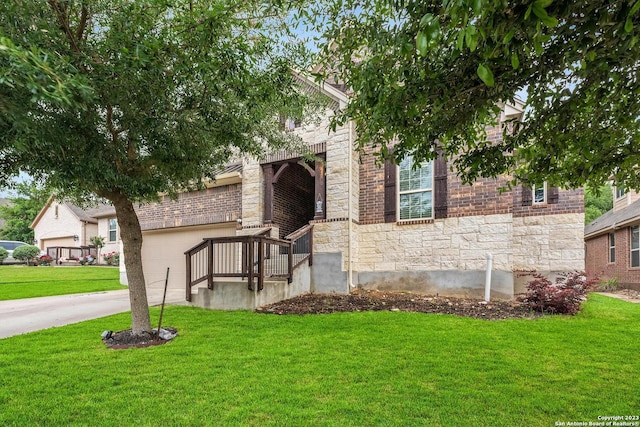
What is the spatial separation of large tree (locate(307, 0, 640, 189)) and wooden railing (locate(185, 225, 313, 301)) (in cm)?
402

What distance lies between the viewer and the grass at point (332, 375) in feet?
9.68

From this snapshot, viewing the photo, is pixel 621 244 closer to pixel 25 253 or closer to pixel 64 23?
pixel 64 23

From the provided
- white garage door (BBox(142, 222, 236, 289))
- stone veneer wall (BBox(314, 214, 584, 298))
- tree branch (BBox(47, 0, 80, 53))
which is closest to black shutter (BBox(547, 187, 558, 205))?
stone veneer wall (BBox(314, 214, 584, 298))

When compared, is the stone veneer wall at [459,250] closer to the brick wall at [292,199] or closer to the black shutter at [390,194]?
the black shutter at [390,194]

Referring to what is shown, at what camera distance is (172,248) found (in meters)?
12.3

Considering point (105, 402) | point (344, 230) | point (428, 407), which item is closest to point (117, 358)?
point (105, 402)

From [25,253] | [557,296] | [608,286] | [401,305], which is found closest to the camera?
[557,296]

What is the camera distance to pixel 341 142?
363 inches

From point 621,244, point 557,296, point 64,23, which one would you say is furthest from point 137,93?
point 621,244

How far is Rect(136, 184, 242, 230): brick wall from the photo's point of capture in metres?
10.9

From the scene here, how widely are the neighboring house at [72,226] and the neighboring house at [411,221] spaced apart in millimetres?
15005

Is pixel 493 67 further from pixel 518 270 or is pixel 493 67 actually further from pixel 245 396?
pixel 518 270

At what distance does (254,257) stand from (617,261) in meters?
14.6

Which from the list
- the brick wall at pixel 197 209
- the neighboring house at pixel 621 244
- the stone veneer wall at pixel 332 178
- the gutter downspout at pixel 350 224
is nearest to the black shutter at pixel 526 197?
the stone veneer wall at pixel 332 178
